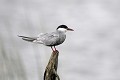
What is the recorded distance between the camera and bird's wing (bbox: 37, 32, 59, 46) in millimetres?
1505

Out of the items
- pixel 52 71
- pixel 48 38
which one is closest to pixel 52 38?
pixel 48 38

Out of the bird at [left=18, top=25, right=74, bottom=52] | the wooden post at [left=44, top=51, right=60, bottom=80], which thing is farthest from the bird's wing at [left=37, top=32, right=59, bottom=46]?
the wooden post at [left=44, top=51, right=60, bottom=80]

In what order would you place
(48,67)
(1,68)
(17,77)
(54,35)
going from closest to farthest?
(17,77) → (1,68) → (48,67) → (54,35)

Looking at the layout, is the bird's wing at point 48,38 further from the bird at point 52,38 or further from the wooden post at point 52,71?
the wooden post at point 52,71

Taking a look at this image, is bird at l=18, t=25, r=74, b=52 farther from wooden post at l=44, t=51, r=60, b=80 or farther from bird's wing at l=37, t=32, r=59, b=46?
wooden post at l=44, t=51, r=60, b=80

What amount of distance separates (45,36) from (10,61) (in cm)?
64

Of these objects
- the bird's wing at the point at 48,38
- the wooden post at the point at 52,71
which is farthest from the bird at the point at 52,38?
the wooden post at the point at 52,71

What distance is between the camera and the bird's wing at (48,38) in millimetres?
1505

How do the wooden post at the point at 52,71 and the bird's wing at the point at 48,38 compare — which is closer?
the wooden post at the point at 52,71

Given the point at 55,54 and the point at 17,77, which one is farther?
the point at 55,54

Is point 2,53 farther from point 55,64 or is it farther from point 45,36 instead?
point 45,36

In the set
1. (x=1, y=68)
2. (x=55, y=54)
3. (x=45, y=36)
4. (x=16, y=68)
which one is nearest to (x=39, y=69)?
(x=16, y=68)

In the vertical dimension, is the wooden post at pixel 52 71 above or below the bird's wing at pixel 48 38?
below

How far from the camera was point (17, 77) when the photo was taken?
2.69 ft
